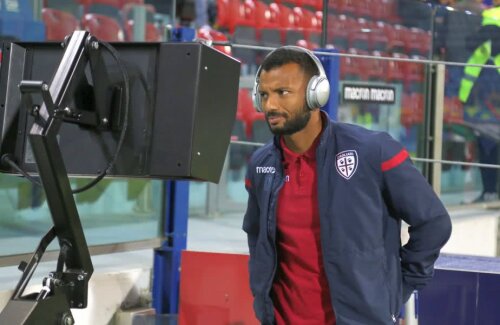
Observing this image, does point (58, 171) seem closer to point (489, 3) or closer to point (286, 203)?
point (286, 203)

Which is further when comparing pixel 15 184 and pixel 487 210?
pixel 487 210

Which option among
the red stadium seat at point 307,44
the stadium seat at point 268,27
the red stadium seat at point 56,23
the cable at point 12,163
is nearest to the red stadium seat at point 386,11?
the red stadium seat at point 307,44

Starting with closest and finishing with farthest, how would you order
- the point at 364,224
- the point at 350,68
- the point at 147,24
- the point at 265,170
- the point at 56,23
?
the point at 364,224 < the point at 265,170 < the point at 56,23 < the point at 147,24 < the point at 350,68

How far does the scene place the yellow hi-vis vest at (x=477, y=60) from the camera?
7.38 meters

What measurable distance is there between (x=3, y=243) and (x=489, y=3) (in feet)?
19.0

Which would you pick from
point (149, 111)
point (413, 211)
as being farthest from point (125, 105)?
point (413, 211)

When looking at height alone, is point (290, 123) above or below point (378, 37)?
below

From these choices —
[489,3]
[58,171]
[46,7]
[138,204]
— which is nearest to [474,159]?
[489,3]

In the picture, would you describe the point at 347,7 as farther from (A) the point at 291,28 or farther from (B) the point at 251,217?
(B) the point at 251,217

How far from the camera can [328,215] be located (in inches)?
115

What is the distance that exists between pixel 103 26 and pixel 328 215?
3433mm

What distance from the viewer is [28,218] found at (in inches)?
215

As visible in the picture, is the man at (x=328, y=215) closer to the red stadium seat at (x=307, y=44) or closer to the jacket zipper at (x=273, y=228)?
the jacket zipper at (x=273, y=228)

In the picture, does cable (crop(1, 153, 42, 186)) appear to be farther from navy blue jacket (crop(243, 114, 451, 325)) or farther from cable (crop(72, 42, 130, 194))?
navy blue jacket (crop(243, 114, 451, 325))
